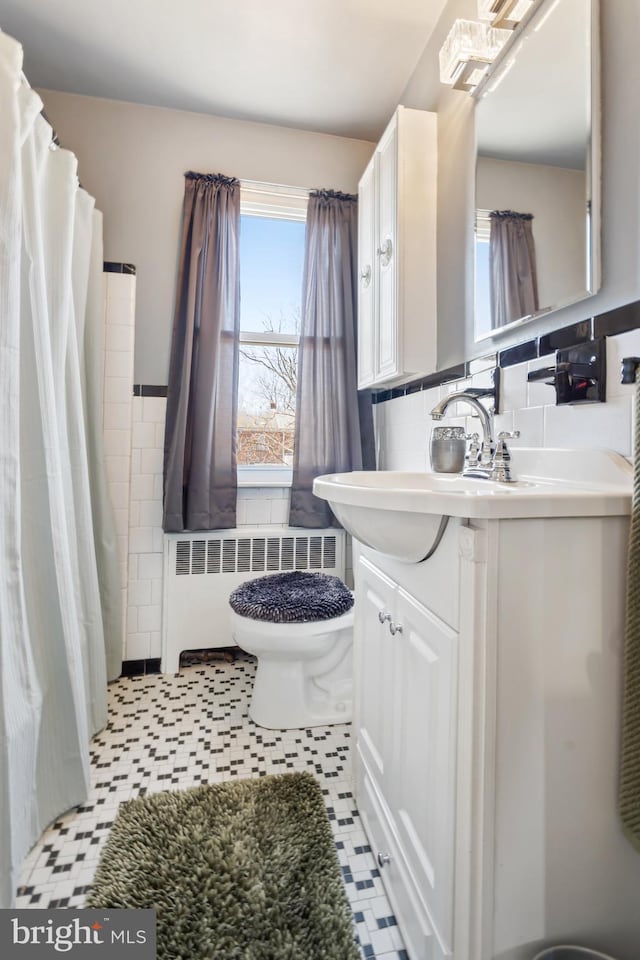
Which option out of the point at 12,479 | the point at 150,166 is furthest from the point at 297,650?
the point at 150,166

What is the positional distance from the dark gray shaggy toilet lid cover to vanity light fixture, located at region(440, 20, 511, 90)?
5.33 ft

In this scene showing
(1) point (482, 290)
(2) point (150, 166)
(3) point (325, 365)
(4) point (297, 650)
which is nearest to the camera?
(1) point (482, 290)

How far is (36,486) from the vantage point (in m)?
1.18

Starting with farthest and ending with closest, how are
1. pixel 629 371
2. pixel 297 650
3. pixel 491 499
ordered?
pixel 297 650 < pixel 629 371 < pixel 491 499

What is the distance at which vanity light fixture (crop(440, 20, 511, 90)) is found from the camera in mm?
1235

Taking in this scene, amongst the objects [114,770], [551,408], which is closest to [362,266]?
[551,408]

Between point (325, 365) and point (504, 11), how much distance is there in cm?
126

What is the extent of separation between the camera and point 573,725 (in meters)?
0.66

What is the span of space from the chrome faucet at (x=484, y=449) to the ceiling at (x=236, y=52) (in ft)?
4.79

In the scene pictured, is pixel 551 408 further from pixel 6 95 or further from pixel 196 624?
pixel 196 624

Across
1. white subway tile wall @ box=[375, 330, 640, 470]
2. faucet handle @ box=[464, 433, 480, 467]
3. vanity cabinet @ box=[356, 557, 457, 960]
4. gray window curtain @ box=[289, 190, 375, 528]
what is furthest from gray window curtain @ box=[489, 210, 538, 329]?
gray window curtain @ box=[289, 190, 375, 528]

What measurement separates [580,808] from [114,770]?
1.29m

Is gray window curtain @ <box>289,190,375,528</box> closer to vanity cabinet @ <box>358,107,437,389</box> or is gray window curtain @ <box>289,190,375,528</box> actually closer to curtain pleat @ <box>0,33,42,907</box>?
vanity cabinet @ <box>358,107,437,389</box>

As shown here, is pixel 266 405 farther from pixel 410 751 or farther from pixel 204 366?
pixel 410 751
